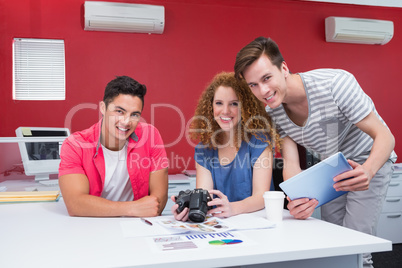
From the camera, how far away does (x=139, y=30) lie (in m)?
3.98

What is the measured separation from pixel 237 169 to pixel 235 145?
0.13 m

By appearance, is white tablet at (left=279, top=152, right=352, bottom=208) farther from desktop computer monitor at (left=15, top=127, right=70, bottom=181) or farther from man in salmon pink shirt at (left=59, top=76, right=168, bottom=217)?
desktop computer monitor at (left=15, top=127, right=70, bottom=181)

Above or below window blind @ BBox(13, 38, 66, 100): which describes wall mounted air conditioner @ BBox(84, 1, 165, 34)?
above

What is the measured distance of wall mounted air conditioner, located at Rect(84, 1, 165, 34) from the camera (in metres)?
3.75

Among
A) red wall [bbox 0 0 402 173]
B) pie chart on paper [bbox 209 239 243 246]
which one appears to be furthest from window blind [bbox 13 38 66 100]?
pie chart on paper [bbox 209 239 243 246]

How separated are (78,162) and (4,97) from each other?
7.67 ft

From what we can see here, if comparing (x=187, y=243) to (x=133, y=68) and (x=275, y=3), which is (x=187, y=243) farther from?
(x=275, y=3)

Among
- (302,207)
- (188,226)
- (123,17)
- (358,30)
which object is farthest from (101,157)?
(358,30)

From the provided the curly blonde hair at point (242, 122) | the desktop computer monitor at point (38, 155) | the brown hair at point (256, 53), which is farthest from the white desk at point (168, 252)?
the desktop computer monitor at point (38, 155)

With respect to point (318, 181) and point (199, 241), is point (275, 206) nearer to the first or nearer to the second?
point (318, 181)

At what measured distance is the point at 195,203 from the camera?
1.43 metres

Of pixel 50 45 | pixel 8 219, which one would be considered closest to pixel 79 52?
pixel 50 45

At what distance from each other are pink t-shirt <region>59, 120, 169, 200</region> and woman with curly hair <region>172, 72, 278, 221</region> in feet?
0.90

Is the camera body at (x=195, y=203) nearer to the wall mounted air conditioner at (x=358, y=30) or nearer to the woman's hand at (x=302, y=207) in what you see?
the woman's hand at (x=302, y=207)
